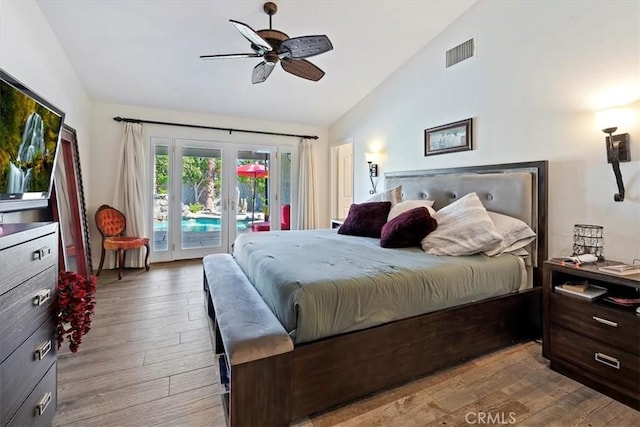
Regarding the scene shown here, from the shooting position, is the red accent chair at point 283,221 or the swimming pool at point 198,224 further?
the red accent chair at point 283,221

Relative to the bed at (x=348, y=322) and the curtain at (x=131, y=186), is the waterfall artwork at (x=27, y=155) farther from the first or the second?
the curtain at (x=131, y=186)

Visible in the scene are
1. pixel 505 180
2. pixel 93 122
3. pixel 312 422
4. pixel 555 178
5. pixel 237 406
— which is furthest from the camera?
pixel 93 122

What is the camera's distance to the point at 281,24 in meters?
3.19

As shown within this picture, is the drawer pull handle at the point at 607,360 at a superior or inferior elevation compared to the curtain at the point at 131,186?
inferior

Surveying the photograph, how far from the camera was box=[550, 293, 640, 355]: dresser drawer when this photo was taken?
67.8 inches

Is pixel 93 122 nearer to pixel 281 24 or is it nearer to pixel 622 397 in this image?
pixel 281 24

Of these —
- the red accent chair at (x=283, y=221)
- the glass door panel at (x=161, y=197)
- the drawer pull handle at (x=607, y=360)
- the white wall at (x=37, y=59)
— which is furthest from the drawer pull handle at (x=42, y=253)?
the red accent chair at (x=283, y=221)

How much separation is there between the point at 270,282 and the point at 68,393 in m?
1.32

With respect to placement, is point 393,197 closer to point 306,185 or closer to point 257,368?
point 306,185

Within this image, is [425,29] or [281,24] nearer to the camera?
[281,24]

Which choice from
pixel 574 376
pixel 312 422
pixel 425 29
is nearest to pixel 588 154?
pixel 574 376

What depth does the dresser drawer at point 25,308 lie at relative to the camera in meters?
1.11

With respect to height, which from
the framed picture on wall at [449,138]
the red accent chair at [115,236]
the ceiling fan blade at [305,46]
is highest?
the ceiling fan blade at [305,46]

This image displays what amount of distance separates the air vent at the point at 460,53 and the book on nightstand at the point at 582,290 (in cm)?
248
